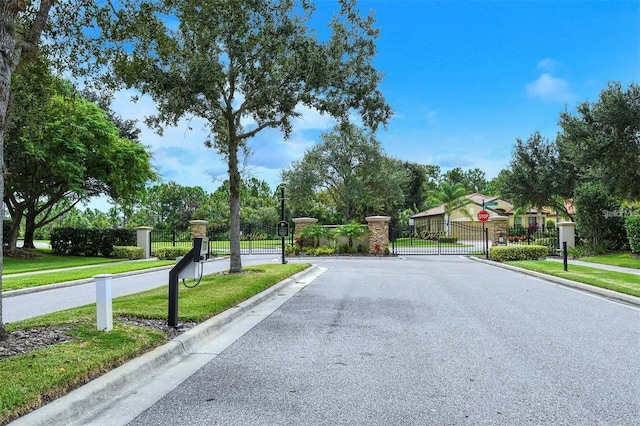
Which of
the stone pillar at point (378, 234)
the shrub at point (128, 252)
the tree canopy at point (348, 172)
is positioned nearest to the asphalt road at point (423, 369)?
the stone pillar at point (378, 234)

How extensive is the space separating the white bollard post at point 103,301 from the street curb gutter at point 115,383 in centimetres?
89

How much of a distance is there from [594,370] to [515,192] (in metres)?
24.4

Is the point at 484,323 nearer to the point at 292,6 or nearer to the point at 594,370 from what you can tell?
the point at 594,370

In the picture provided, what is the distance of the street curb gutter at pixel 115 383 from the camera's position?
3672mm

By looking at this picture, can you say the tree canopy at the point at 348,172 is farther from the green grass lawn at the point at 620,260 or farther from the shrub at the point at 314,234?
the green grass lawn at the point at 620,260

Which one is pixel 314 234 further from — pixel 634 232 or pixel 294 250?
pixel 634 232

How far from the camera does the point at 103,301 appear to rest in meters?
5.96

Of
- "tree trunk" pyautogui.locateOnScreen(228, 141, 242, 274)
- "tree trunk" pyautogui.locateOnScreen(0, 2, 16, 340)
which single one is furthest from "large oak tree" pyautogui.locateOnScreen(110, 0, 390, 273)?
"tree trunk" pyautogui.locateOnScreen(0, 2, 16, 340)

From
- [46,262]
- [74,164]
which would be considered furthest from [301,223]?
[46,262]

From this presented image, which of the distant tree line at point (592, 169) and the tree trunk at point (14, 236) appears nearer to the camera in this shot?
the distant tree line at point (592, 169)

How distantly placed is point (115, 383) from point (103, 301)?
69.8 inches

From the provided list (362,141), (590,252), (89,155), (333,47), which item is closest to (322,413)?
(333,47)

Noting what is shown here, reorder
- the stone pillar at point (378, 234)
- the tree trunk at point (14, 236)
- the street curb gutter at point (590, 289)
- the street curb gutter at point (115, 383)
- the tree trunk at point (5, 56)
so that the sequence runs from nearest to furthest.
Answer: the street curb gutter at point (115, 383)
the tree trunk at point (5, 56)
the street curb gutter at point (590, 289)
the tree trunk at point (14, 236)
the stone pillar at point (378, 234)

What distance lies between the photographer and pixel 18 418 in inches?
139
